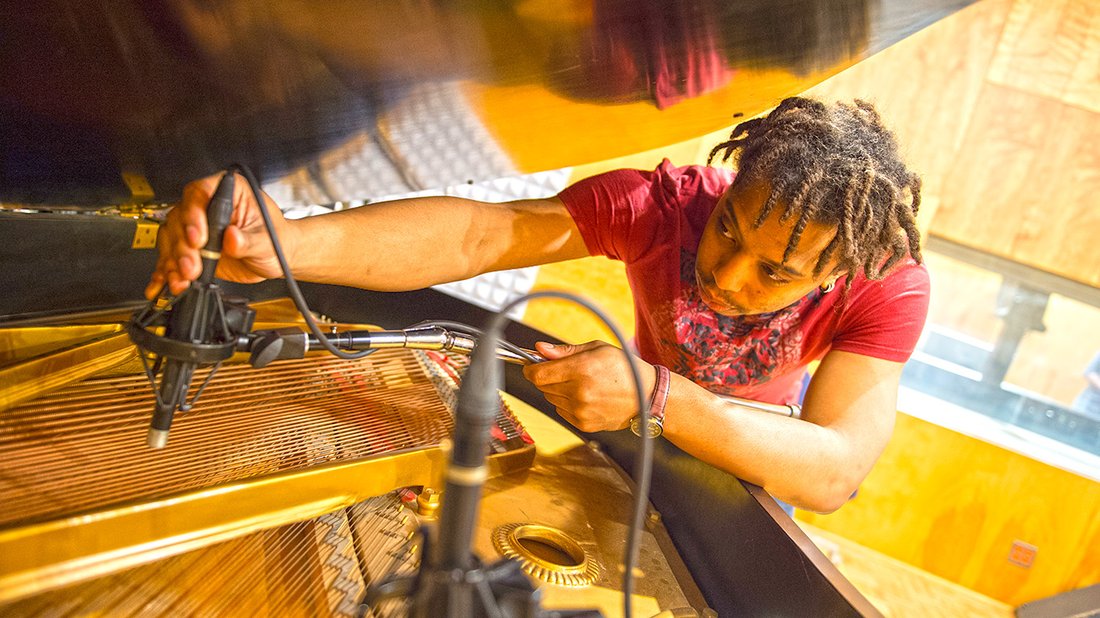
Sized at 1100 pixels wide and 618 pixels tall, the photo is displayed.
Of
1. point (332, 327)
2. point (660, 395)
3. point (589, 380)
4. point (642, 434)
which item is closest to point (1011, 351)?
point (660, 395)

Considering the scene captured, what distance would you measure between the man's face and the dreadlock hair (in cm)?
2

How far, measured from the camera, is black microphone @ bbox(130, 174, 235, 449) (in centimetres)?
96

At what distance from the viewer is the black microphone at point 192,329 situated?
96cm

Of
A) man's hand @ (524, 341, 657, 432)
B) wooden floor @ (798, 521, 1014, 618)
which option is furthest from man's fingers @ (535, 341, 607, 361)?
wooden floor @ (798, 521, 1014, 618)

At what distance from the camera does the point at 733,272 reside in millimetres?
1525

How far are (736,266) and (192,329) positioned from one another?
100 cm

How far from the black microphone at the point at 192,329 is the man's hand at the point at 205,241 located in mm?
47

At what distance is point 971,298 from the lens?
4.14 m

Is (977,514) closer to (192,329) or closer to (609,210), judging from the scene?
(609,210)

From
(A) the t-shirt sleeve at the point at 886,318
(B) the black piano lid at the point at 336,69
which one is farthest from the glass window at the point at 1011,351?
(B) the black piano lid at the point at 336,69

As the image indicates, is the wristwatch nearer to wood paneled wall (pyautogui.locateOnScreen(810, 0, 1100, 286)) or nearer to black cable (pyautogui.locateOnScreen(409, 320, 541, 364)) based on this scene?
black cable (pyautogui.locateOnScreen(409, 320, 541, 364))

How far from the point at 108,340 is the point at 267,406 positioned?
305mm

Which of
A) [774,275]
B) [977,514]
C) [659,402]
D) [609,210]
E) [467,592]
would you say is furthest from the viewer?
[977,514]

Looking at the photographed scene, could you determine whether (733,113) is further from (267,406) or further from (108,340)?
(108,340)
